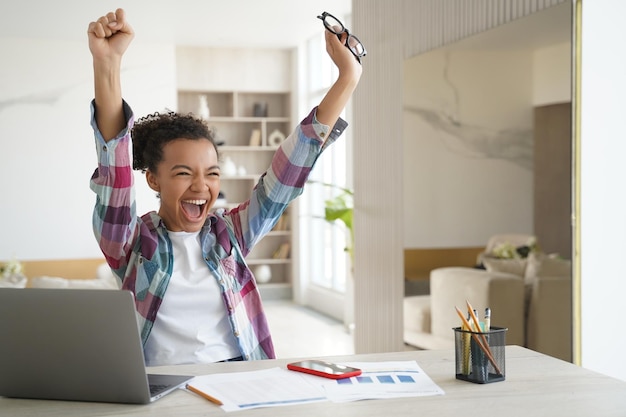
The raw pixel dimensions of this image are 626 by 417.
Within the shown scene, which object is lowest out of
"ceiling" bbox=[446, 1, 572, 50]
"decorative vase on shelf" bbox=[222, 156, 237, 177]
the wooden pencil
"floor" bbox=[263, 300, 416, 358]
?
"floor" bbox=[263, 300, 416, 358]

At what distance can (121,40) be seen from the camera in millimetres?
1417

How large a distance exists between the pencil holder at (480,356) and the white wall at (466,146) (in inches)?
68.2

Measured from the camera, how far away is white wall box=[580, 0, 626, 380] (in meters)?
2.78

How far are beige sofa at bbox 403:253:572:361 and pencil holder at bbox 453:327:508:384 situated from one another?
1.52 metres

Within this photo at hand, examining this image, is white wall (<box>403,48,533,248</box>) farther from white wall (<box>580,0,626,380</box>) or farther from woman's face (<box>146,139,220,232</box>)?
woman's face (<box>146,139,220,232</box>)

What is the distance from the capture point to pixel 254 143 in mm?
8984

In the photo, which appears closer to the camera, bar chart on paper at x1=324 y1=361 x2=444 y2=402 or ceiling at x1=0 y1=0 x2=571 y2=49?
bar chart on paper at x1=324 y1=361 x2=444 y2=402

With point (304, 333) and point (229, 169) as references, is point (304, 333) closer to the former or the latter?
point (304, 333)

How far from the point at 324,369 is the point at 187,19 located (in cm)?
628

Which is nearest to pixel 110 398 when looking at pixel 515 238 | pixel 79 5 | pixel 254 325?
pixel 254 325

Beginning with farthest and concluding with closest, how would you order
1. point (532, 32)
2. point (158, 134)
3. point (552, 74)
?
1. point (532, 32)
2. point (552, 74)
3. point (158, 134)

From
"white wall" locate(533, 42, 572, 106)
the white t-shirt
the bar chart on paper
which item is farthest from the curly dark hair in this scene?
"white wall" locate(533, 42, 572, 106)

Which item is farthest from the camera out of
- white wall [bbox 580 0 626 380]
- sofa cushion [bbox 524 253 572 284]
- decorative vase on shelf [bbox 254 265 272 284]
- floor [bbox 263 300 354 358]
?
decorative vase on shelf [bbox 254 265 272 284]

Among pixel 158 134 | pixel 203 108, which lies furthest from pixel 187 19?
pixel 158 134
